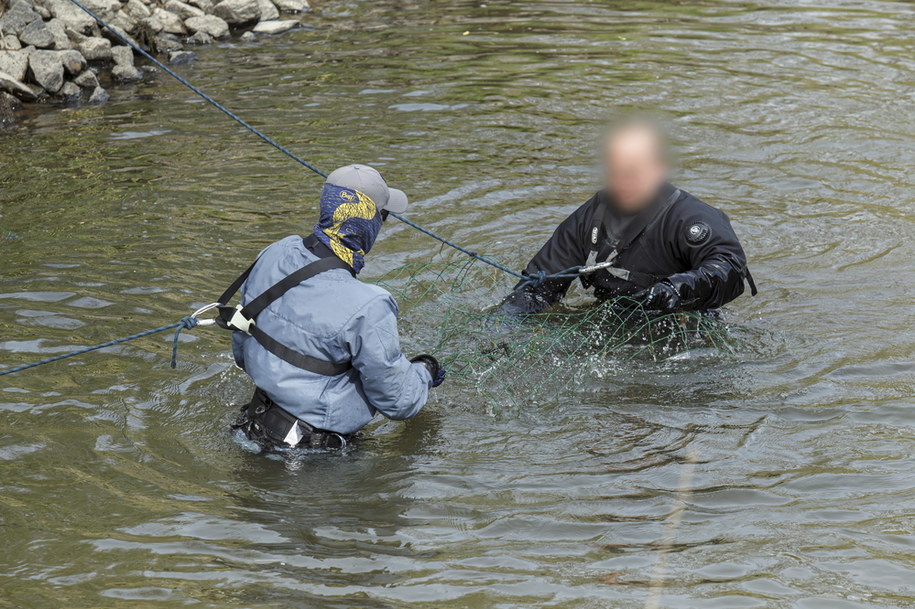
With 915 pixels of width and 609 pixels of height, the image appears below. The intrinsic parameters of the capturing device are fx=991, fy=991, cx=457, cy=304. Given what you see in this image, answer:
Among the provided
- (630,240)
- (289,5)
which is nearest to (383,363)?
(630,240)

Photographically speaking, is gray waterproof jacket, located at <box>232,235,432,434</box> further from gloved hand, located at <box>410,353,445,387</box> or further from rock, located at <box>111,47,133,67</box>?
rock, located at <box>111,47,133,67</box>

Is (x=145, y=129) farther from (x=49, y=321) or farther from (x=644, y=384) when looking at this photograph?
(x=644, y=384)

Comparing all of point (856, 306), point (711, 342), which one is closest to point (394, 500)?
point (711, 342)

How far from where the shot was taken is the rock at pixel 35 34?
477 inches

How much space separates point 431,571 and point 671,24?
39.8ft

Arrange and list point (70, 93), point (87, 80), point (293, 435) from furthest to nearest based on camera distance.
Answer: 1. point (87, 80)
2. point (70, 93)
3. point (293, 435)

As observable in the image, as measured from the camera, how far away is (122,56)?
1291cm

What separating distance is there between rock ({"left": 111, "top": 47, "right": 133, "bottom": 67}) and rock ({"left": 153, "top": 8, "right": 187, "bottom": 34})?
1.43 m

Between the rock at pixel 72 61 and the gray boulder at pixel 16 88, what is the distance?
2.05 ft

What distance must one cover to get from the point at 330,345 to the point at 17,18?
32.2 ft

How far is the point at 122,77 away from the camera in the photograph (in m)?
12.7

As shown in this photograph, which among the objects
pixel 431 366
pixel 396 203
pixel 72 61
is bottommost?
pixel 431 366

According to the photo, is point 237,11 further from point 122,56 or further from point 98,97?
point 98,97

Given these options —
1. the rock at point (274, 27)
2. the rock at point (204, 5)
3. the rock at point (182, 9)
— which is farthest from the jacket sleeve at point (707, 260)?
the rock at point (204, 5)
